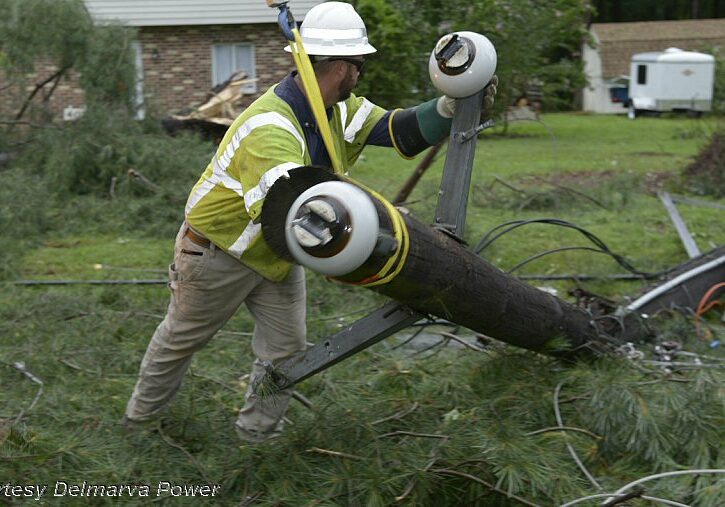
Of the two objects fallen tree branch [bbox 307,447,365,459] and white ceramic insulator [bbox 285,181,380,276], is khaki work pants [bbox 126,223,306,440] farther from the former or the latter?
white ceramic insulator [bbox 285,181,380,276]

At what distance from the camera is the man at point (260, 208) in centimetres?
375

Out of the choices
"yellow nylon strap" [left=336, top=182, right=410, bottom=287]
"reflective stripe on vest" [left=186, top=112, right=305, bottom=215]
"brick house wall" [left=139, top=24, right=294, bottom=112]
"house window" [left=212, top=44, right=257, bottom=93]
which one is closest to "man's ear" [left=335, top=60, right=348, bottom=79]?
"reflective stripe on vest" [left=186, top=112, right=305, bottom=215]

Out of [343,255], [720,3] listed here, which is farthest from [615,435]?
[720,3]

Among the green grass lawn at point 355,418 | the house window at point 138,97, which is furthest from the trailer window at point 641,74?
the green grass lawn at point 355,418

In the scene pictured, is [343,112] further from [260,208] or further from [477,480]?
[477,480]

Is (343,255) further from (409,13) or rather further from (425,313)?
(409,13)

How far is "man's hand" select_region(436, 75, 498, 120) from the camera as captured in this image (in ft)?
13.4

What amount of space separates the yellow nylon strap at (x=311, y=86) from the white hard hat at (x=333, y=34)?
0.13m

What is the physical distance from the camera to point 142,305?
6.86 m

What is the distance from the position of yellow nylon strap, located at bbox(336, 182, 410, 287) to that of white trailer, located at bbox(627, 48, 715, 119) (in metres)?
20.7

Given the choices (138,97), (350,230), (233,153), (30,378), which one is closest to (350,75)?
(233,153)

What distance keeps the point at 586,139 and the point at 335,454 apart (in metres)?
16.1

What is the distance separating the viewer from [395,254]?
3.29 meters

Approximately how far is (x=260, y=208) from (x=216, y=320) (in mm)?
978
